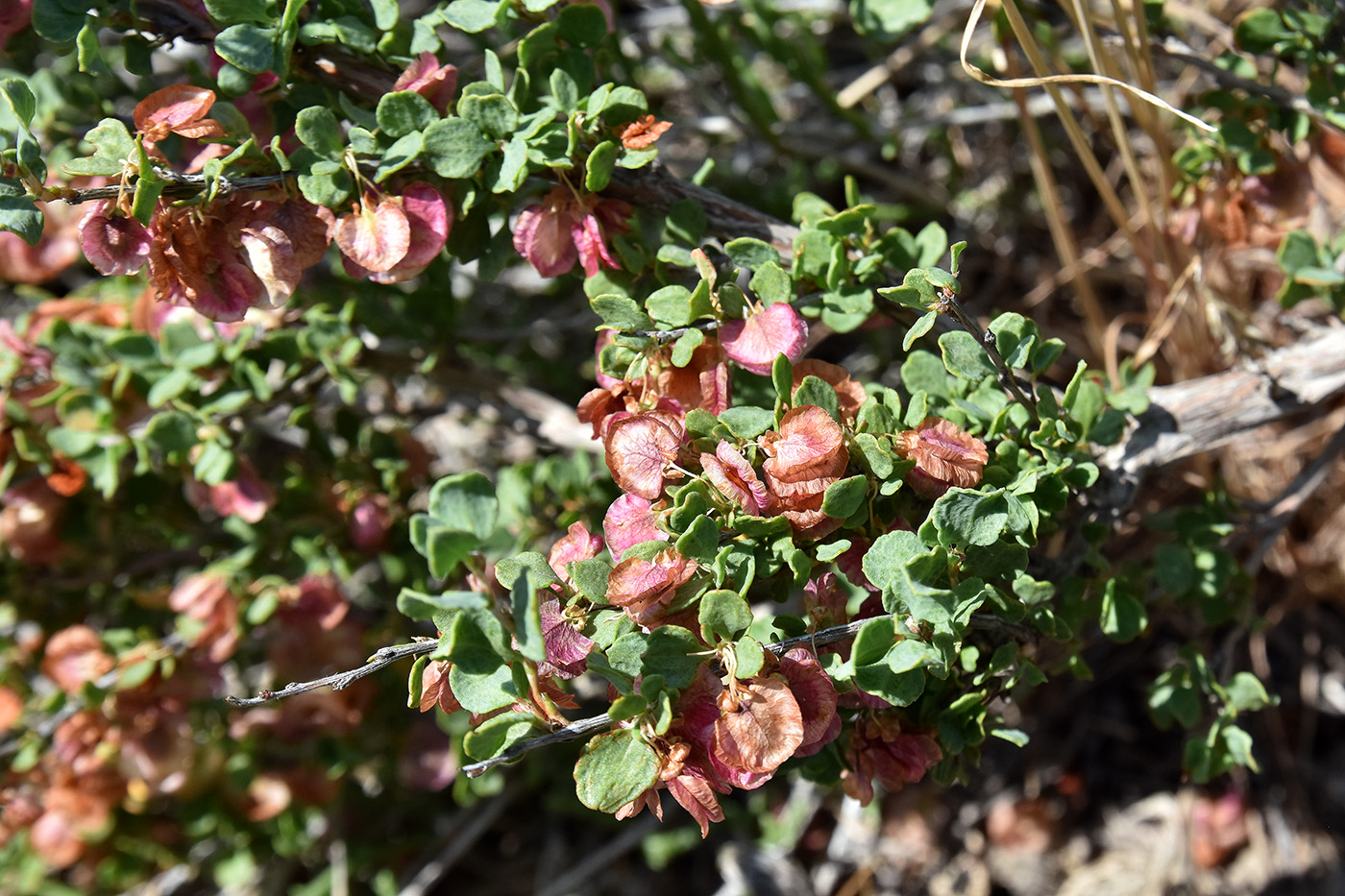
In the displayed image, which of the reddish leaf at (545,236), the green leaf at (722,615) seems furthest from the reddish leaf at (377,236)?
the green leaf at (722,615)

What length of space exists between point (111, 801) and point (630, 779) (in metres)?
1.17

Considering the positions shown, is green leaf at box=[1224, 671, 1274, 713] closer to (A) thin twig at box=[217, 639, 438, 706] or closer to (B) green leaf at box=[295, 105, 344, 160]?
(A) thin twig at box=[217, 639, 438, 706]

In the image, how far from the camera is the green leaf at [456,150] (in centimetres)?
93

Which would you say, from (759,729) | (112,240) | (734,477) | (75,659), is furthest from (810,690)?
(75,659)

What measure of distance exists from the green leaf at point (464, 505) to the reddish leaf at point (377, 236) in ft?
0.77

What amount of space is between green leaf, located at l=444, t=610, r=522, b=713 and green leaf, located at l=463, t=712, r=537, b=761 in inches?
1.3

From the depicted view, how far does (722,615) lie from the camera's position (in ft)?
2.58

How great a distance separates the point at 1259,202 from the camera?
1.24 meters

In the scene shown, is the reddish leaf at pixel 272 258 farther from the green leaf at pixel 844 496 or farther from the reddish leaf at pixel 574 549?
the green leaf at pixel 844 496

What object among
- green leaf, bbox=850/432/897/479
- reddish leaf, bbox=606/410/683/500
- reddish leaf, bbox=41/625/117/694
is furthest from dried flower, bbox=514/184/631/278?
reddish leaf, bbox=41/625/117/694

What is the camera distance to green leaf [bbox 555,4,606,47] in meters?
1.03

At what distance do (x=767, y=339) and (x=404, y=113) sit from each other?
0.40m

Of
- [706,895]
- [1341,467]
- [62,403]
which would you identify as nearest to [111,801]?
[62,403]

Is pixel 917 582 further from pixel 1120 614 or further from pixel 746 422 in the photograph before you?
pixel 1120 614
